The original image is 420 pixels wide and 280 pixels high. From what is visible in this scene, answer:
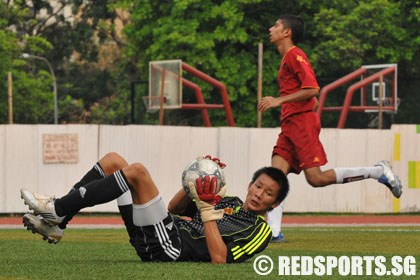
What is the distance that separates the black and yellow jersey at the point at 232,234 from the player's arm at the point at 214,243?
0.10m

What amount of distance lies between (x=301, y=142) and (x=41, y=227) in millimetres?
3548

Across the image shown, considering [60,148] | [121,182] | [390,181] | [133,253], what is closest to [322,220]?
[60,148]

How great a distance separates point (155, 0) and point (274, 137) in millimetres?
21527

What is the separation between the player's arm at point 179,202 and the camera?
24.6 ft

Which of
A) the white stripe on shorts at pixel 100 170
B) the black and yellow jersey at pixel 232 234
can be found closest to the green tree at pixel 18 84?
the white stripe on shorts at pixel 100 170

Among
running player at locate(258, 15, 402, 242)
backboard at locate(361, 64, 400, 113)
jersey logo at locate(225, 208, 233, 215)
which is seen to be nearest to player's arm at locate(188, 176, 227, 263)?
jersey logo at locate(225, 208, 233, 215)

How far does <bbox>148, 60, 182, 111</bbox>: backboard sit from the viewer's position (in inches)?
1131

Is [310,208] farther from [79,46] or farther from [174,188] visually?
[79,46]

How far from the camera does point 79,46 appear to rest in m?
57.5

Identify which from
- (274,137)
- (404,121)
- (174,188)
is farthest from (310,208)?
(404,121)

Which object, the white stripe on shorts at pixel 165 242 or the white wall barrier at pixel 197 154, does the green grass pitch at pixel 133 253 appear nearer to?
the white stripe on shorts at pixel 165 242

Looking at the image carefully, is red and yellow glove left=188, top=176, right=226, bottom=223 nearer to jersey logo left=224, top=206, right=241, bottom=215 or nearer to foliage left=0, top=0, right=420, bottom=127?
jersey logo left=224, top=206, right=241, bottom=215

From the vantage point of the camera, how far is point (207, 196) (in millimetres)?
6879

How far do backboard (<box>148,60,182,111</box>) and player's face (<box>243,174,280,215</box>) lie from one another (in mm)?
21117
